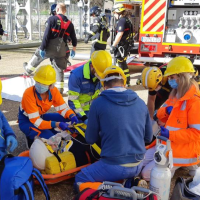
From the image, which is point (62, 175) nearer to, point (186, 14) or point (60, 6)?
point (60, 6)

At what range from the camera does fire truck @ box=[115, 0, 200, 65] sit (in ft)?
22.6

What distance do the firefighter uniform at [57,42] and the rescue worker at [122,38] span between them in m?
1.16

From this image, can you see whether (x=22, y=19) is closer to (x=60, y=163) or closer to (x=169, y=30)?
(x=169, y=30)

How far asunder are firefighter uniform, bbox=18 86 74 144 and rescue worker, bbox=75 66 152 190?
980 mm

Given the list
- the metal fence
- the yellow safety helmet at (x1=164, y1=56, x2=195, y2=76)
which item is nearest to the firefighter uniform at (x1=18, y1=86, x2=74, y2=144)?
the yellow safety helmet at (x1=164, y1=56, x2=195, y2=76)

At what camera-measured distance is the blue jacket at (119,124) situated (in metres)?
2.24

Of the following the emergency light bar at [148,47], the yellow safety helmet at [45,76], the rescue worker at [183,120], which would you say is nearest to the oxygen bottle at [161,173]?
the rescue worker at [183,120]

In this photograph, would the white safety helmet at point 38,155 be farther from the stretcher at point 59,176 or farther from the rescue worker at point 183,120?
the rescue worker at point 183,120

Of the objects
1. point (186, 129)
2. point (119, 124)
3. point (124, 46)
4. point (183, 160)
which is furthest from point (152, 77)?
point (124, 46)

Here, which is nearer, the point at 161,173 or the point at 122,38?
the point at 161,173

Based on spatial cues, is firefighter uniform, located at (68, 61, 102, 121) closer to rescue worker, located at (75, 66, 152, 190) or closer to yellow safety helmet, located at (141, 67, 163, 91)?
yellow safety helmet, located at (141, 67, 163, 91)

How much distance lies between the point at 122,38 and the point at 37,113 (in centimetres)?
386

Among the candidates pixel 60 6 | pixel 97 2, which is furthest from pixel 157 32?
pixel 97 2

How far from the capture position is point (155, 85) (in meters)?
3.22
